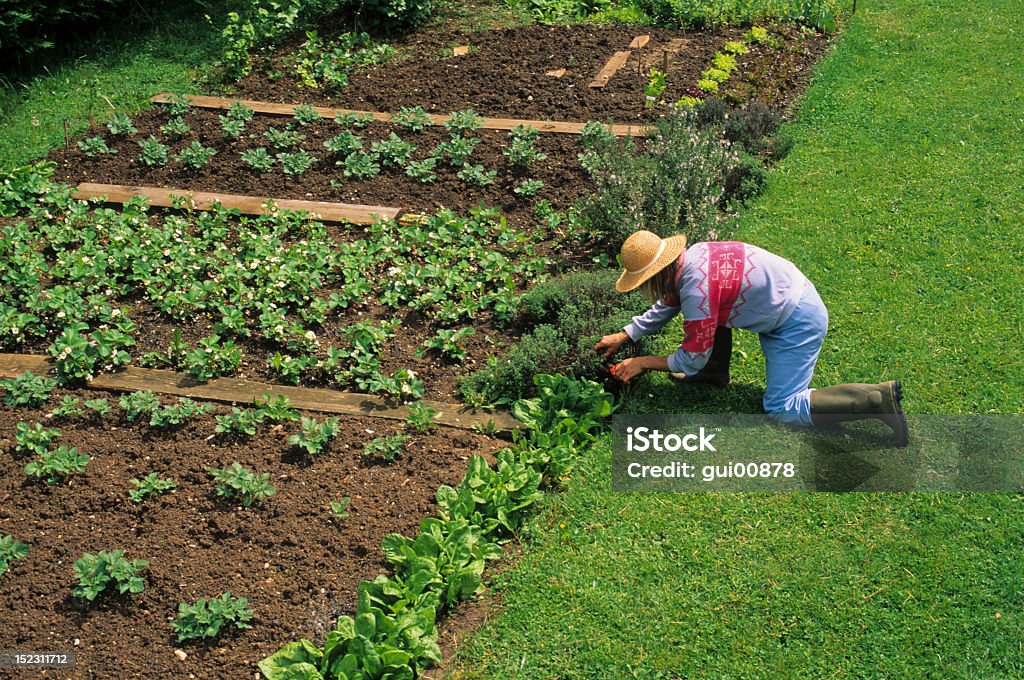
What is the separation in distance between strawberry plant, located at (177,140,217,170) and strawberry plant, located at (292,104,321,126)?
31.7 inches

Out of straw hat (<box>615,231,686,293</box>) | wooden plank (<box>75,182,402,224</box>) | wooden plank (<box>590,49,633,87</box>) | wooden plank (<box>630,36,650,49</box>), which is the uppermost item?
straw hat (<box>615,231,686,293</box>)

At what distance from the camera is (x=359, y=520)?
14.9ft

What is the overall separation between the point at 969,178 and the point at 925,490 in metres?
3.43

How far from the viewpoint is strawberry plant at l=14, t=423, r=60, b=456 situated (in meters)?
4.92

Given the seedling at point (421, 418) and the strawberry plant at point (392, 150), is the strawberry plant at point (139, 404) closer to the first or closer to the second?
the seedling at point (421, 418)

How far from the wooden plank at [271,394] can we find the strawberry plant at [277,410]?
0.38 ft

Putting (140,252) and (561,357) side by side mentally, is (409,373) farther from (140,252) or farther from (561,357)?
(140,252)

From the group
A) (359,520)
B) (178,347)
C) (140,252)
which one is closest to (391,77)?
(140,252)

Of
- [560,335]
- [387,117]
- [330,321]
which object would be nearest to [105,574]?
[330,321]

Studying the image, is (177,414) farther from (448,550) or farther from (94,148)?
(94,148)

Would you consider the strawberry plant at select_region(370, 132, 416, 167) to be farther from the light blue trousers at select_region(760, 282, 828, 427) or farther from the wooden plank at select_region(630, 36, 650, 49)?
the light blue trousers at select_region(760, 282, 828, 427)

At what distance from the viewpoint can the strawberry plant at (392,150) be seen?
24.6ft

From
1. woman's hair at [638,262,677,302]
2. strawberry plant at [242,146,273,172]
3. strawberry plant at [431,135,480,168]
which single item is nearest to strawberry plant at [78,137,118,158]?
strawberry plant at [242,146,273,172]
